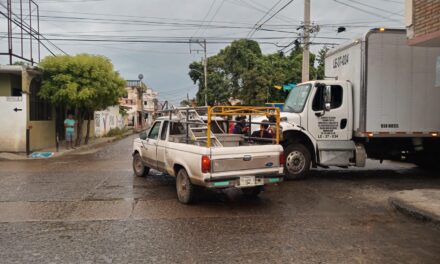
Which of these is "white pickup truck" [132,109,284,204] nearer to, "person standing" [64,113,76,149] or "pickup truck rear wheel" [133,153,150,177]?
"pickup truck rear wheel" [133,153,150,177]

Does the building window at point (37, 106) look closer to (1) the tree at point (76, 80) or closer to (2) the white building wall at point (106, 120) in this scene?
(1) the tree at point (76, 80)

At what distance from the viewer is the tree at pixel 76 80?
18.2 metres

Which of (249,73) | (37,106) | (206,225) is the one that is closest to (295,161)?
(206,225)

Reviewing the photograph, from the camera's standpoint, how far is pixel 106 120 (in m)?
33.0

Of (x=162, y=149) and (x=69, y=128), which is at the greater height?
(x=69, y=128)

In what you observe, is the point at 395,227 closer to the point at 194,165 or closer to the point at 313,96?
the point at 194,165

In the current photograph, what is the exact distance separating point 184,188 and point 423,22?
559cm

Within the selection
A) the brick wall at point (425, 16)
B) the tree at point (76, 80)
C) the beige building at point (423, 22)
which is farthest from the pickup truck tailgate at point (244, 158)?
the tree at point (76, 80)

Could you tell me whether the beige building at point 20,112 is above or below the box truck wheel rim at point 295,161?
above

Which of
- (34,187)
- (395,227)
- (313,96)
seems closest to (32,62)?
(34,187)

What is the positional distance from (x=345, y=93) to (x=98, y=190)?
659cm

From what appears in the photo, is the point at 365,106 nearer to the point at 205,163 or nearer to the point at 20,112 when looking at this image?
the point at 205,163

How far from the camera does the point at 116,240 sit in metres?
5.58

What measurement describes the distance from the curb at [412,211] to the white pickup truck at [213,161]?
6.97ft
